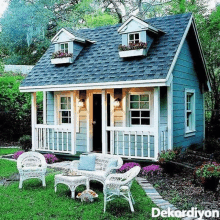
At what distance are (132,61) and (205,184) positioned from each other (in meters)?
4.99

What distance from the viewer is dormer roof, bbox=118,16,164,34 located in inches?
385

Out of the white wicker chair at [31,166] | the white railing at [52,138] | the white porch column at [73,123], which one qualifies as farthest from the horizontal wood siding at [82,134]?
the white wicker chair at [31,166]

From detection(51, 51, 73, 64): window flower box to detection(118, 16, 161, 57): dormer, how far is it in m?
2.15

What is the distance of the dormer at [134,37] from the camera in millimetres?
9828

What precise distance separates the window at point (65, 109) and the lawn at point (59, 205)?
4.56 meters

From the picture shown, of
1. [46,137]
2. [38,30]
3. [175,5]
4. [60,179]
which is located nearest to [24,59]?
[38,30]

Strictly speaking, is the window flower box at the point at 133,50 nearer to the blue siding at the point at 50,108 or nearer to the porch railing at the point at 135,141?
the porch railing at the point at 135,141

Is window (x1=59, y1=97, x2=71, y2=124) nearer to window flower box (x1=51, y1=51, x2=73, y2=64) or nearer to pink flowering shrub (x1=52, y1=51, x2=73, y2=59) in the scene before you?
window flower box (x1=51, y1=51, x2=73, y2=64)

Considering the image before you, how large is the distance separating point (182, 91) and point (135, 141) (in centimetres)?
274

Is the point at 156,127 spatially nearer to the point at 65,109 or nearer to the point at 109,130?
the point at 109,130

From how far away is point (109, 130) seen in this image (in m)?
9.79

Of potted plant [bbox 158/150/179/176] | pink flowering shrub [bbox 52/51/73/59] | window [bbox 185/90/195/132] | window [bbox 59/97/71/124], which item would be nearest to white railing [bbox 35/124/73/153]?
window [bbox 59/97/71/124]

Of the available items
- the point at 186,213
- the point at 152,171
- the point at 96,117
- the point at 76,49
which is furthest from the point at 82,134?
the point at 186,213

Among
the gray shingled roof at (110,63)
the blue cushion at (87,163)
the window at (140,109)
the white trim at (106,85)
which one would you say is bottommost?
the blue cushion at (87,163)
